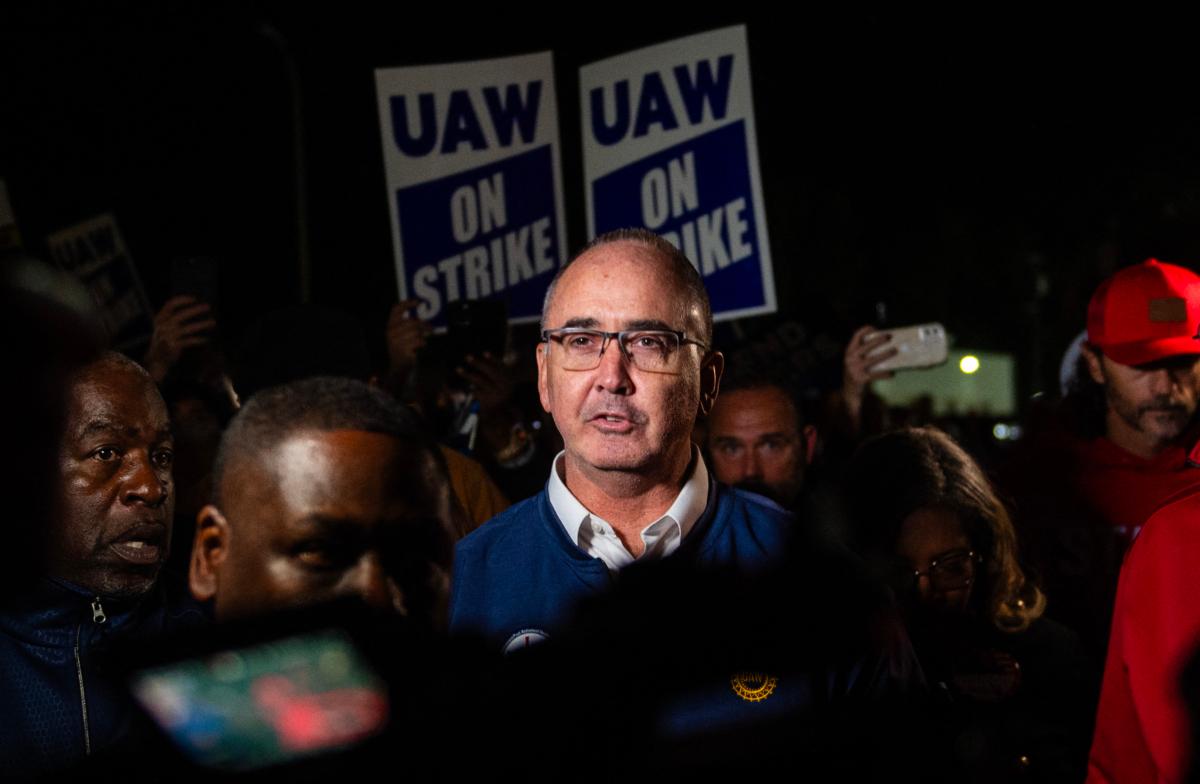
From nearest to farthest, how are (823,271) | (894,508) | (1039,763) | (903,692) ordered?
(903,692), (1039,763), (894,508), (823,271)

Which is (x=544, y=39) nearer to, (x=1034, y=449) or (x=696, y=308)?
(x=1034, y=449)

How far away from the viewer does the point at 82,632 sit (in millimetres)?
2139

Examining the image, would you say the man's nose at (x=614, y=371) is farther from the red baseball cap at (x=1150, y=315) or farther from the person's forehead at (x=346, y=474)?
the red baseball cap at (x=1150, y=315)

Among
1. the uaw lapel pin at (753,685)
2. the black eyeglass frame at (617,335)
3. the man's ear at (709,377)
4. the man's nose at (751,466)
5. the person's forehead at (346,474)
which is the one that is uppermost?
the person's forehead at (346,474)

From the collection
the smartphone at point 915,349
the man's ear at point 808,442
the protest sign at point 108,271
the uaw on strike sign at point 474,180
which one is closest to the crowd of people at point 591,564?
the man's ear at point 808,442

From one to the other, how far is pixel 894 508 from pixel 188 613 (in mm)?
2104

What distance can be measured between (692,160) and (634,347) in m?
2.96

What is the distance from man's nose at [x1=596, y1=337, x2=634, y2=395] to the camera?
2234 mm

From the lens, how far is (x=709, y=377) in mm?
2469

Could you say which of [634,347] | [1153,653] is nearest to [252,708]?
[634,347]

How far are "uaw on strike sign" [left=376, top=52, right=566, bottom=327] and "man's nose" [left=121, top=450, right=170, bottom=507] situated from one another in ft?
9.83

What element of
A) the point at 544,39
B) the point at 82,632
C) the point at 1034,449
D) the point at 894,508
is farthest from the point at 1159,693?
the point at 544,39

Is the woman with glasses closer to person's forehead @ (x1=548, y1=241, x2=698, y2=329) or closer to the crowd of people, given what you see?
the crowd of people

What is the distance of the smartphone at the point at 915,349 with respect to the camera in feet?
16.5
